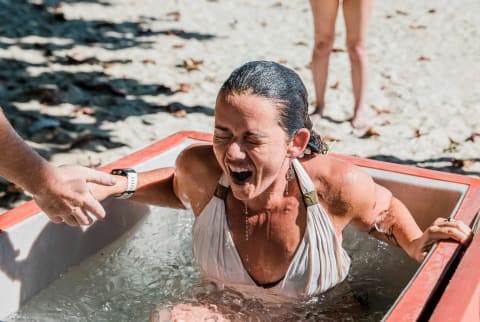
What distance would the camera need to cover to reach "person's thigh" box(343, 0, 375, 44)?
4.64 m

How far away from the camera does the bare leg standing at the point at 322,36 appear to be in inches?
188

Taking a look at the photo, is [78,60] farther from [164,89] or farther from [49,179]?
[49,179]

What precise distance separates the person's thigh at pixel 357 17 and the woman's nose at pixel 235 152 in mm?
2669

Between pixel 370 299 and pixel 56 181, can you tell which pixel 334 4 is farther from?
pixel 56 181

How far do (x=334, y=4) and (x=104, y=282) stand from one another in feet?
8.67

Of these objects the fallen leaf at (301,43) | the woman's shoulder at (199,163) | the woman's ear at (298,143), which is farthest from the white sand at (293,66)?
the woman's ear at (298,143)

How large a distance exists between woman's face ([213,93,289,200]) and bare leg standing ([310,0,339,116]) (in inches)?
105

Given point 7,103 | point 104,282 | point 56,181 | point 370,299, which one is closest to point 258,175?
point 56,181

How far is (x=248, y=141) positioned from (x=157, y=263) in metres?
1.28

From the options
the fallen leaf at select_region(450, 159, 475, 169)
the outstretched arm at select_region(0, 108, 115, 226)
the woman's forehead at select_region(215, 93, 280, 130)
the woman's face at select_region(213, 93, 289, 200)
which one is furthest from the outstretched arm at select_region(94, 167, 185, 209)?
the fallen leaf at select_region(450, 159, 475, 169)

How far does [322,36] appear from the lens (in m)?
4.94

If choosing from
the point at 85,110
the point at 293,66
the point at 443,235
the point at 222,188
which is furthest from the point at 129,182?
the point at 293,66

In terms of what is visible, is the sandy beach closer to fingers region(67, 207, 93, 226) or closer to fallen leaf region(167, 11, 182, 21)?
fallen leaf region(167, 11, 182, 21)

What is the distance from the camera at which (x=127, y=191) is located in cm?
288
